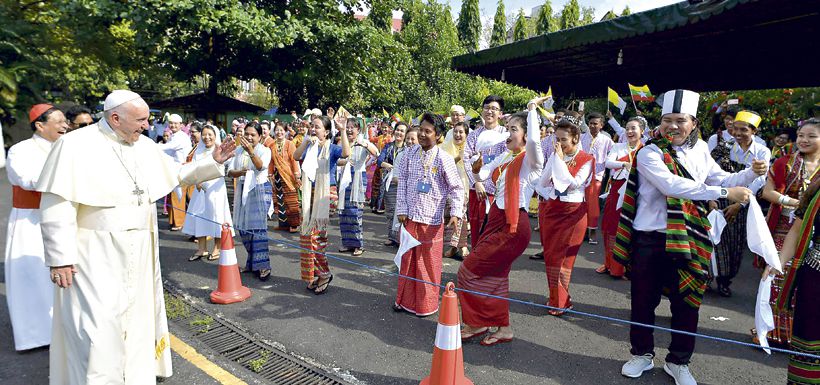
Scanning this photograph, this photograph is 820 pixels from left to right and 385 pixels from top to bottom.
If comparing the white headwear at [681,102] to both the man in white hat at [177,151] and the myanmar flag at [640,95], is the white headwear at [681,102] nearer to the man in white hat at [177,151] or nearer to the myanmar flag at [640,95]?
the myanmar flag at [640,95]

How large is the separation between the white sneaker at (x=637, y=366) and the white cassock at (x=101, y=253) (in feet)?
10.9

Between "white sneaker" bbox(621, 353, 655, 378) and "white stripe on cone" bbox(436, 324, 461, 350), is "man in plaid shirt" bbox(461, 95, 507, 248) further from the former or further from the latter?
"white stripe on cone" bbox(436, 324, 461, 350)

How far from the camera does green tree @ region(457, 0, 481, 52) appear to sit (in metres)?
43.3

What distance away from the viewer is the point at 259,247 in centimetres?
587

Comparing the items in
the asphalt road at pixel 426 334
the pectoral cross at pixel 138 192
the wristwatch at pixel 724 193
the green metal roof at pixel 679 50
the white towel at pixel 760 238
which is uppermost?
the green metal roof at pixel 679 50

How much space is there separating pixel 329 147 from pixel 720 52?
702 cm

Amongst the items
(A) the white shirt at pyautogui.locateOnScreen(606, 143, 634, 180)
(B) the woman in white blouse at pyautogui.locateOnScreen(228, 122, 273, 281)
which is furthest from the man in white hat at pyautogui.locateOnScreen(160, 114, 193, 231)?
(A) the white shirt at pyautogui.locateOnScreen(606, 143, 634, 180)

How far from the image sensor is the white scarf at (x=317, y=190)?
530 centimetres

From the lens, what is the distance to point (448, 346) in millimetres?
3148

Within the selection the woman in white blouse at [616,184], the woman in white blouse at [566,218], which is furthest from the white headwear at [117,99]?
the woman in white blouse at [616,184]

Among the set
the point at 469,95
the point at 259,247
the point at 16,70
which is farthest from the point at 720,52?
the point at 469,95

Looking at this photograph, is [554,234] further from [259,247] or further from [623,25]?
[623,25]

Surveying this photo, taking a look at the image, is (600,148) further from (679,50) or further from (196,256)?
(196,256)

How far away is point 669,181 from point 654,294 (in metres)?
0.88
